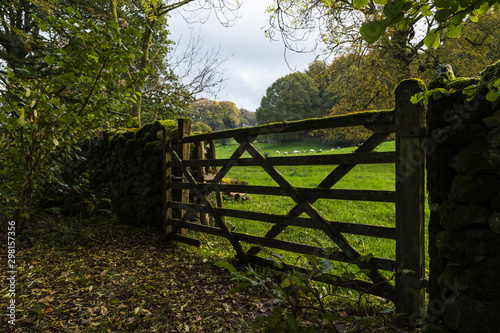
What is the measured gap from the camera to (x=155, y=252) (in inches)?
187

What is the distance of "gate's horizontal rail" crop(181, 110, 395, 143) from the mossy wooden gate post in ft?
0.61

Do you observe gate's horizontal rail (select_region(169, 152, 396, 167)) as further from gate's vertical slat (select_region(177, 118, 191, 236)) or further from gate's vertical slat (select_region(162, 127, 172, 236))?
gate's vertical slat (select_region(162, 127, 172, 236))

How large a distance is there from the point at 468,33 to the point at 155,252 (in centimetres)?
1368

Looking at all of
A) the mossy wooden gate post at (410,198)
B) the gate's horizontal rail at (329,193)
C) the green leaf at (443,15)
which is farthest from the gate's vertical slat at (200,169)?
the green leaf at (443,15)

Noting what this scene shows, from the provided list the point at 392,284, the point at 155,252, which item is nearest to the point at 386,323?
the point at 392,284

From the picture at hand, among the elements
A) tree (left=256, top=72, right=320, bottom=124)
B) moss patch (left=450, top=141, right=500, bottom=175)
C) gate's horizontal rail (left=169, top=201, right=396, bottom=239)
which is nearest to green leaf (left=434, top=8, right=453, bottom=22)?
moss patch (left=450, top=141, right=500, bottom=175)

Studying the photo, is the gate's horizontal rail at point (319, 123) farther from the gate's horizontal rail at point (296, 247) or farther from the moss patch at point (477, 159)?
the gate's horizontal rail at point (296, 247)

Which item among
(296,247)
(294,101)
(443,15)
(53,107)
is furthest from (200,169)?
(294,101)

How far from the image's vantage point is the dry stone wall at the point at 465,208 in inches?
74.7

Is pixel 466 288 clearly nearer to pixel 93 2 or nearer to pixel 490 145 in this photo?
pixel 490 145

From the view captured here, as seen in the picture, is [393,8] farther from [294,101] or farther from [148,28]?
[294,101]

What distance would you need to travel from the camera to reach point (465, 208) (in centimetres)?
204

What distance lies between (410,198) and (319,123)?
1257 millimetres

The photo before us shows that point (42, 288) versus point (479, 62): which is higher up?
point (479, 62)
